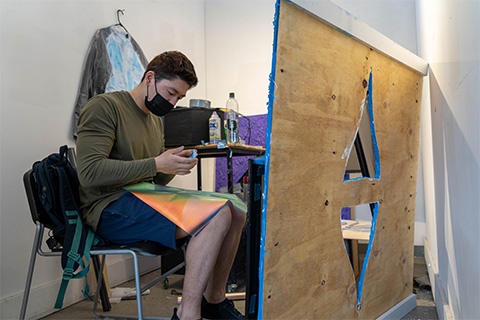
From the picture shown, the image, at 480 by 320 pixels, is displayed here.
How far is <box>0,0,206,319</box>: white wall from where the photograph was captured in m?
1.81

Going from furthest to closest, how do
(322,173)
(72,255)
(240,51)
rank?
(240,51) < (72,255) < (322,173)

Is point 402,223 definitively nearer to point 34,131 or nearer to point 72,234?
point 72,234

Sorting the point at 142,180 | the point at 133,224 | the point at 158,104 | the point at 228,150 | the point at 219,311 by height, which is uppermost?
the point at 158,104

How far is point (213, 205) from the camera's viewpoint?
1.31 m

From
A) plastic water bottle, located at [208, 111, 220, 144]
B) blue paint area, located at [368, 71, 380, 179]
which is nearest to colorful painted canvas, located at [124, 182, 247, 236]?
blue paint area, located at [368, 71, 380, 179]

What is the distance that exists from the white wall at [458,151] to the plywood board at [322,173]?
0.18m

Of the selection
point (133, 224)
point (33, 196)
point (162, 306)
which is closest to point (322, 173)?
point (133, 224)

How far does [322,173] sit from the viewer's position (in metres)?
1.15

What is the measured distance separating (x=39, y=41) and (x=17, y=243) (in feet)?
3.21

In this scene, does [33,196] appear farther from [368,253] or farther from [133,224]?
[368,253]

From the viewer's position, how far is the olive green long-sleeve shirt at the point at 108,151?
129 cm

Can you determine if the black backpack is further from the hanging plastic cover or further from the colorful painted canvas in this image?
the hanging plastic cover

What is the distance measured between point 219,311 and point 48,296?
100 centimetres

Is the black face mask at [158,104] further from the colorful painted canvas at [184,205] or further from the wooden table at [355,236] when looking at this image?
the wooden table at [355,236]
